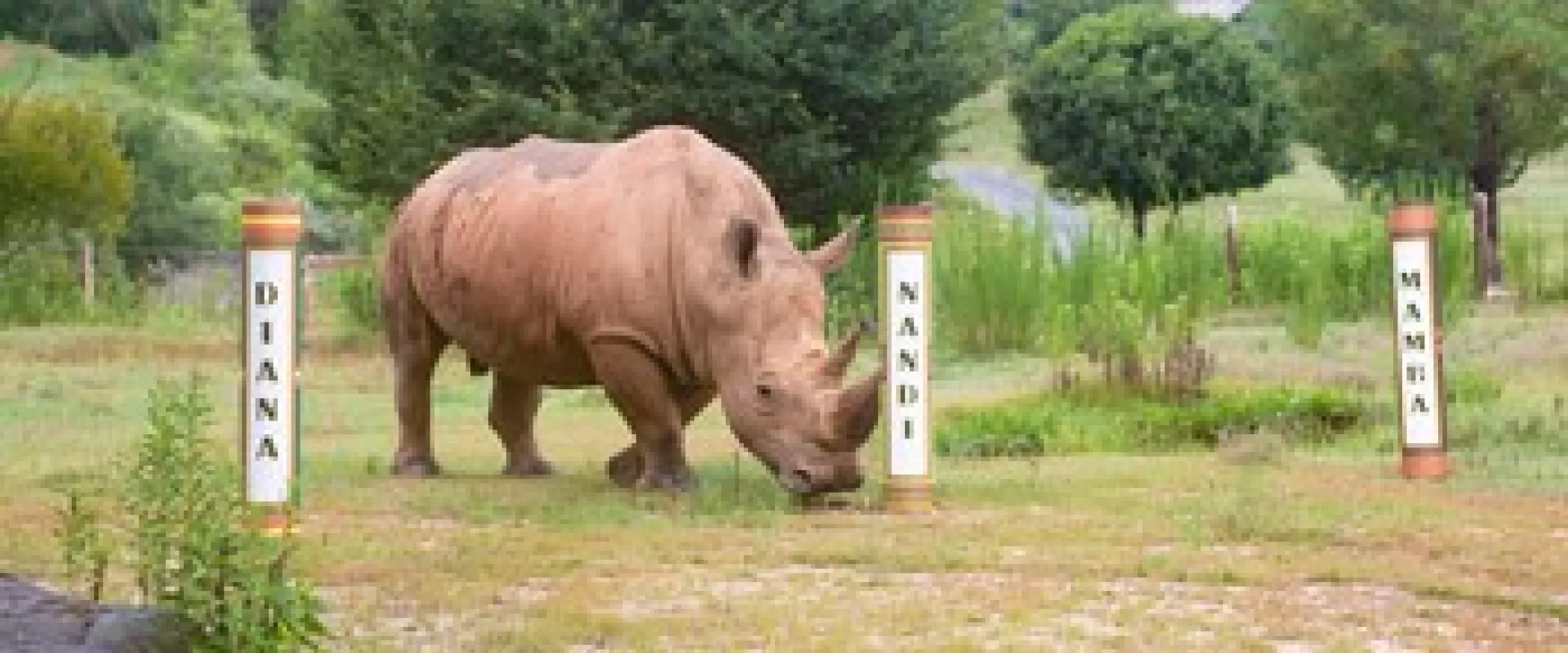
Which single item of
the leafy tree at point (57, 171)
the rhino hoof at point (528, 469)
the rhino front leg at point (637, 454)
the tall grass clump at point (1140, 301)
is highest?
the leafy tree at point (57, 171)

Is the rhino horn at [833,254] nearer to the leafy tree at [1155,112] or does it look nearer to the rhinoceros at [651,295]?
the rhinoceros at [651,295]

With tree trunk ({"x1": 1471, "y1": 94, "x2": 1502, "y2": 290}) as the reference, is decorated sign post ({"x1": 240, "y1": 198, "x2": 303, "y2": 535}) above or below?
below

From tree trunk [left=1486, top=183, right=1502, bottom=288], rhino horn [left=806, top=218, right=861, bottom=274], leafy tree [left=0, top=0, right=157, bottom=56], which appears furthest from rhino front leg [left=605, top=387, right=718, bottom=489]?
leafy tree [left=0, top=0, right=157, bottom=56]

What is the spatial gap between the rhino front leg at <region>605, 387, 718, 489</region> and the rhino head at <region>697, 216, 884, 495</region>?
459 mm

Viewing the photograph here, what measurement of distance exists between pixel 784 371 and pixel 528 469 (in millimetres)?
2469

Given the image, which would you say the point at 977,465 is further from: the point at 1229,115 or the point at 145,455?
the point at 1229,115

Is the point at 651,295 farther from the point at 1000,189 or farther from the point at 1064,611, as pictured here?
the point at 1000,189

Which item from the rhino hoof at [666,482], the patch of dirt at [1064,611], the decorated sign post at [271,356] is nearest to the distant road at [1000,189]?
the rhino hoof at [666,482]

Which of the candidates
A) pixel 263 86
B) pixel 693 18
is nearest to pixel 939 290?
pixel 693 18

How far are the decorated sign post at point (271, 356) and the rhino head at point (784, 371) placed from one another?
2.20 metres

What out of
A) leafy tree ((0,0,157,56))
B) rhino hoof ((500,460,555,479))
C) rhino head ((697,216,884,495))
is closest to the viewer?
rhino head ((697,216,884,495))

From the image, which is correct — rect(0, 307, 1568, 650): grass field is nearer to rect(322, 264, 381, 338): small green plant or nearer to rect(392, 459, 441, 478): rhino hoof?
rect(392, 459, 441, 478): rhino hoof

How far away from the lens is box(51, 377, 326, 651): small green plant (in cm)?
627

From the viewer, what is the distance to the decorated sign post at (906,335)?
10.5 m
